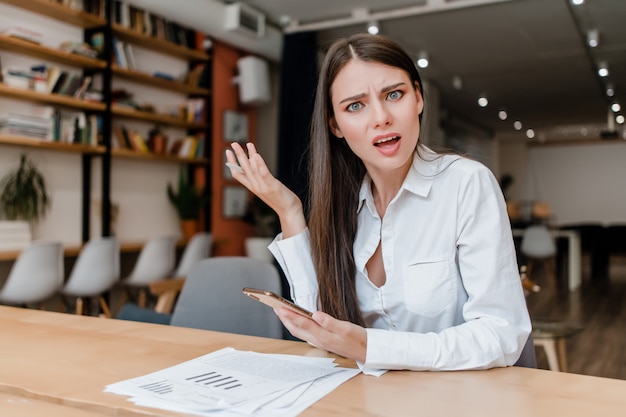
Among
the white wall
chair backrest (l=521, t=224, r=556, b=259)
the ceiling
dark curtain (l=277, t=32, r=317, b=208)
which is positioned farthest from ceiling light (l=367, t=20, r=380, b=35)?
chair backrest (l=521, t=224, r=556, b=259)

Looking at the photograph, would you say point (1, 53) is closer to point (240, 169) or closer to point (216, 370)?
point (240, 169)

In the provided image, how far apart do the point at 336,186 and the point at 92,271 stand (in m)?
3.10

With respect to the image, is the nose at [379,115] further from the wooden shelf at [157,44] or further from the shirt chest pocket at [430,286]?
the wooden shelf at [157,44]

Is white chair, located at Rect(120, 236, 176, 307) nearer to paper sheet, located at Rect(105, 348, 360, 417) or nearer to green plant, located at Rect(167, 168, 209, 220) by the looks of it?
green plant, located at Rect(167, 168, 209, 220)

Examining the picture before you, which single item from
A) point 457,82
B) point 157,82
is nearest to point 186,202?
point 157,82

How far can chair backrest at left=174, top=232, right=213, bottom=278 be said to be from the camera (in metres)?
4.88

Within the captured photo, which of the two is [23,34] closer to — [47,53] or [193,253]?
[47,53]

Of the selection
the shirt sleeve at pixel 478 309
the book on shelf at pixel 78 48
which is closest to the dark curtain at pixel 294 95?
the book on shelf at pixel 78 48

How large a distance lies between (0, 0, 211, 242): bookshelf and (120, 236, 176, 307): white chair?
22.9 inches

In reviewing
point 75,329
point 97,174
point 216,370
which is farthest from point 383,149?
point 97,174

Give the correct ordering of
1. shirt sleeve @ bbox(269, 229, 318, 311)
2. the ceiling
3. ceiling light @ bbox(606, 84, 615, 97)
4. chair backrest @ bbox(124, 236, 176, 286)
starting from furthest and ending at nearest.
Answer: ceiling light @ bbox(606, 84, 615, 97)
the ceiling
chair backrest @ bbox(124, 236, 176, 286)
shirt sleeve @ bbox(269, 229, 318, 311)

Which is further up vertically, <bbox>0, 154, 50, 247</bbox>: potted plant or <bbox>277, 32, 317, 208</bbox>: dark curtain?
<bbox>277, 32, 317, 208</bbox>: dark curtain

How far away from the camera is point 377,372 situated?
1.09m

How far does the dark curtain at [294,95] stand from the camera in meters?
6.43
